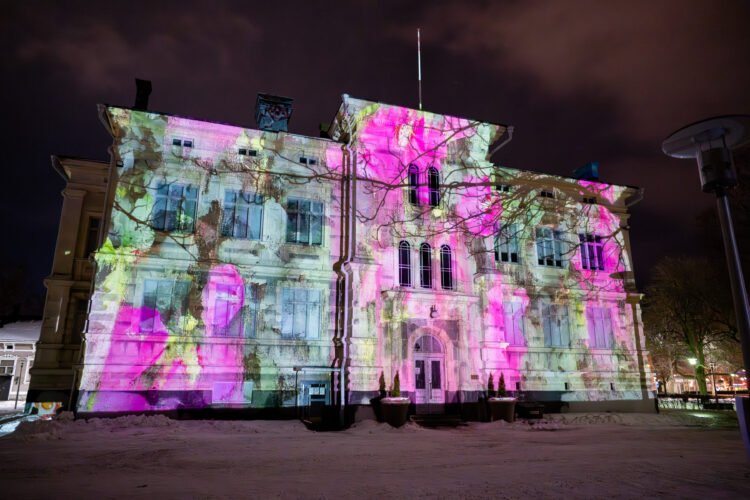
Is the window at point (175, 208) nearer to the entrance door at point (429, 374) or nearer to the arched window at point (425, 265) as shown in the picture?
the arched window at point (425, 265)

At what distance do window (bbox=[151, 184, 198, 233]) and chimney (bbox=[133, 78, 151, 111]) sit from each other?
4.16 metres

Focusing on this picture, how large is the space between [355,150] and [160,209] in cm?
829

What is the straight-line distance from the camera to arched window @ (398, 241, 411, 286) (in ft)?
66.8

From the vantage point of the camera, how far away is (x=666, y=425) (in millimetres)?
17859

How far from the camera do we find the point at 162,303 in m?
17.7

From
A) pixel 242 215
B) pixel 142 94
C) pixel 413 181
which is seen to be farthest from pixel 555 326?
pixel 142 94

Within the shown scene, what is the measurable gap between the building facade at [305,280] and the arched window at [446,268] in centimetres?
6

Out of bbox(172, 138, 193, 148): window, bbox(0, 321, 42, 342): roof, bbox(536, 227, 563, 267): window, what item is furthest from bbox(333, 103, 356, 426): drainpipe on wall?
bbox(0, 321, 42, 342): roof

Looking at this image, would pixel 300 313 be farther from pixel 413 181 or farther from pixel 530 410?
pixel 530 410

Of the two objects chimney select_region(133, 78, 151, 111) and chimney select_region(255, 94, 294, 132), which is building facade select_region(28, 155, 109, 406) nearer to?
chimney select_region(133, 78, 151, 111)

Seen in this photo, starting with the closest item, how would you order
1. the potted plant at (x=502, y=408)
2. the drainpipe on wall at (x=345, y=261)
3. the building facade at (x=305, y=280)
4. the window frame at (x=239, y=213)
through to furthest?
the building facade at (x=305, y=280)
the drainpipe on wall at (x=345, y=261)
the potted plant at (x=502, y=408)
the window frame at (x=239, y=213)

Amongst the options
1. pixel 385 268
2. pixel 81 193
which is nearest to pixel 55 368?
pixel 81 193

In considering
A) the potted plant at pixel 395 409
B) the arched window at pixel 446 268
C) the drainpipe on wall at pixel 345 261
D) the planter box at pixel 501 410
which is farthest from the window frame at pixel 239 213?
the planter box at pixel 501 410

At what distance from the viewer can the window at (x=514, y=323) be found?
22266 mm
